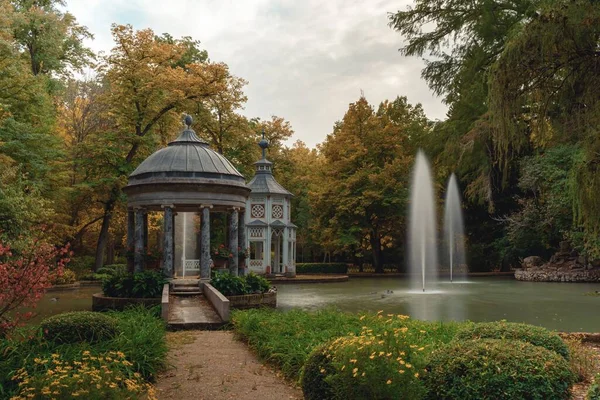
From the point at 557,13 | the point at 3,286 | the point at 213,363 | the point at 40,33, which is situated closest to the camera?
the point at 3,286

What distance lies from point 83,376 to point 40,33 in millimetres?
28393

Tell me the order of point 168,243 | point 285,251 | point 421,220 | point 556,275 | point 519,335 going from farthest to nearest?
point 421,220
point 285,251
point 556,275
point 168,243
point 519,335

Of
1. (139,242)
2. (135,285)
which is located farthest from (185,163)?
(135,285)

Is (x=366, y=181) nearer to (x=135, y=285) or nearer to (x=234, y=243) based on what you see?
(x=234, y=243)

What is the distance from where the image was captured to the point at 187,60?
130 feet

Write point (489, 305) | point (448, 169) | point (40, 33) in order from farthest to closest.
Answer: point (448, 169)
point (40, 33)
point (489, 305)

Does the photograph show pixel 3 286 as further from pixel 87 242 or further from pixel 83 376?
pixel 87 242

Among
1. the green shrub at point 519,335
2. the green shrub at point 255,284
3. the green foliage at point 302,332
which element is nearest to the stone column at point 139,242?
the green shrub at point 255,284

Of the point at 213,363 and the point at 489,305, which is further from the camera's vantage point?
the point at 489,305

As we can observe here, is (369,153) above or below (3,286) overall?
above

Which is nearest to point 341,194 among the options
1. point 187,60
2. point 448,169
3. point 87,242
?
point 448,169

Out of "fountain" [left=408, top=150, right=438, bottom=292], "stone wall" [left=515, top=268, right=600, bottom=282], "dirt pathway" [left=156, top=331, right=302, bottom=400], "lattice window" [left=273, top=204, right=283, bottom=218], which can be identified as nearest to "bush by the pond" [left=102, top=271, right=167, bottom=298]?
"dirt pathway" [left=156, top=331, right=302, bottom=400]

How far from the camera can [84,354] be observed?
5.77 meters

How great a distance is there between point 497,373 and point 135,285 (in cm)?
1281
